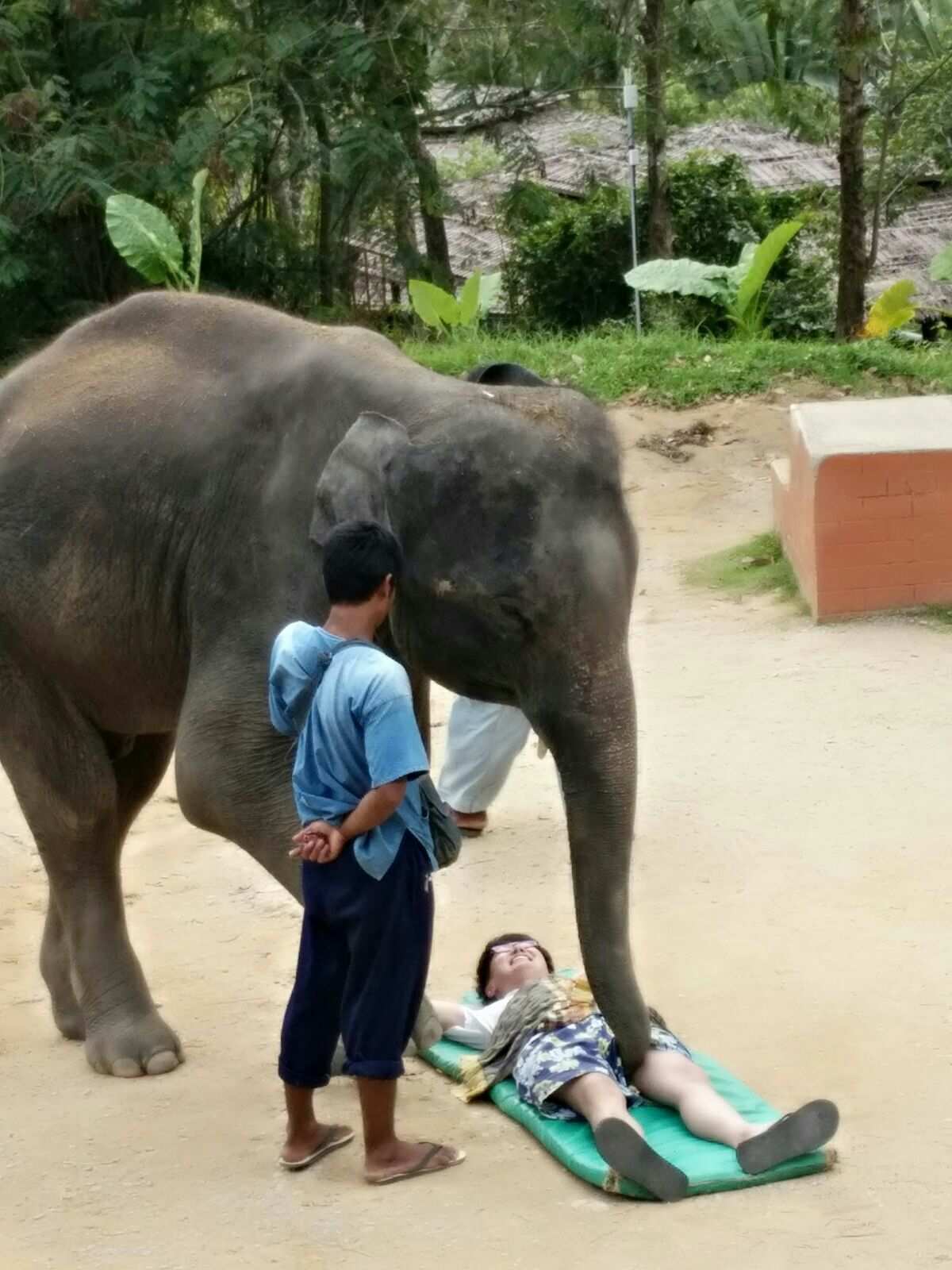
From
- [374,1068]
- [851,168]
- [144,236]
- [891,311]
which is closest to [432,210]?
[144,236]

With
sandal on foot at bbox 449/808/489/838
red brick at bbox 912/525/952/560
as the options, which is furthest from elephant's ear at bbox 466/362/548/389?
red brick at bbox 912/525/952/560

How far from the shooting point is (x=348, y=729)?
3.61 meters

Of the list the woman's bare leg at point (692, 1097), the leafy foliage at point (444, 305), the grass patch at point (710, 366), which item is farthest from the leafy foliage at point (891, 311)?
the woman's bare leg at point (692, 1097)

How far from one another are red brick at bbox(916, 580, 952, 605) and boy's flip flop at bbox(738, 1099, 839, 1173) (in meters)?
5.72

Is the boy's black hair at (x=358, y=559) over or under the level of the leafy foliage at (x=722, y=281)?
over

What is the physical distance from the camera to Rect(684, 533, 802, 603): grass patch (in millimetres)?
10016

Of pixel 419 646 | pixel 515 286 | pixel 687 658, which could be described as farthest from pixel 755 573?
pixel 515 286

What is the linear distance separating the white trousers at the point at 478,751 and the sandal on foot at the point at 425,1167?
2418 millimetres

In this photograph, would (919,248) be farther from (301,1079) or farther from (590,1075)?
(301,1079)

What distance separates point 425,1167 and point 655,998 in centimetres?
123

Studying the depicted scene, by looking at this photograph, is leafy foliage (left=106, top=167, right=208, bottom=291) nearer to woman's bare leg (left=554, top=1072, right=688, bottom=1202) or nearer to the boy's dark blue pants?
the boy's dark blue pants

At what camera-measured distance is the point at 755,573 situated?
33.8ft

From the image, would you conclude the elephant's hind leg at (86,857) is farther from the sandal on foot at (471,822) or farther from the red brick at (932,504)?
the red brick at (932,504)

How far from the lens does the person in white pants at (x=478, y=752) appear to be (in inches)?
249
